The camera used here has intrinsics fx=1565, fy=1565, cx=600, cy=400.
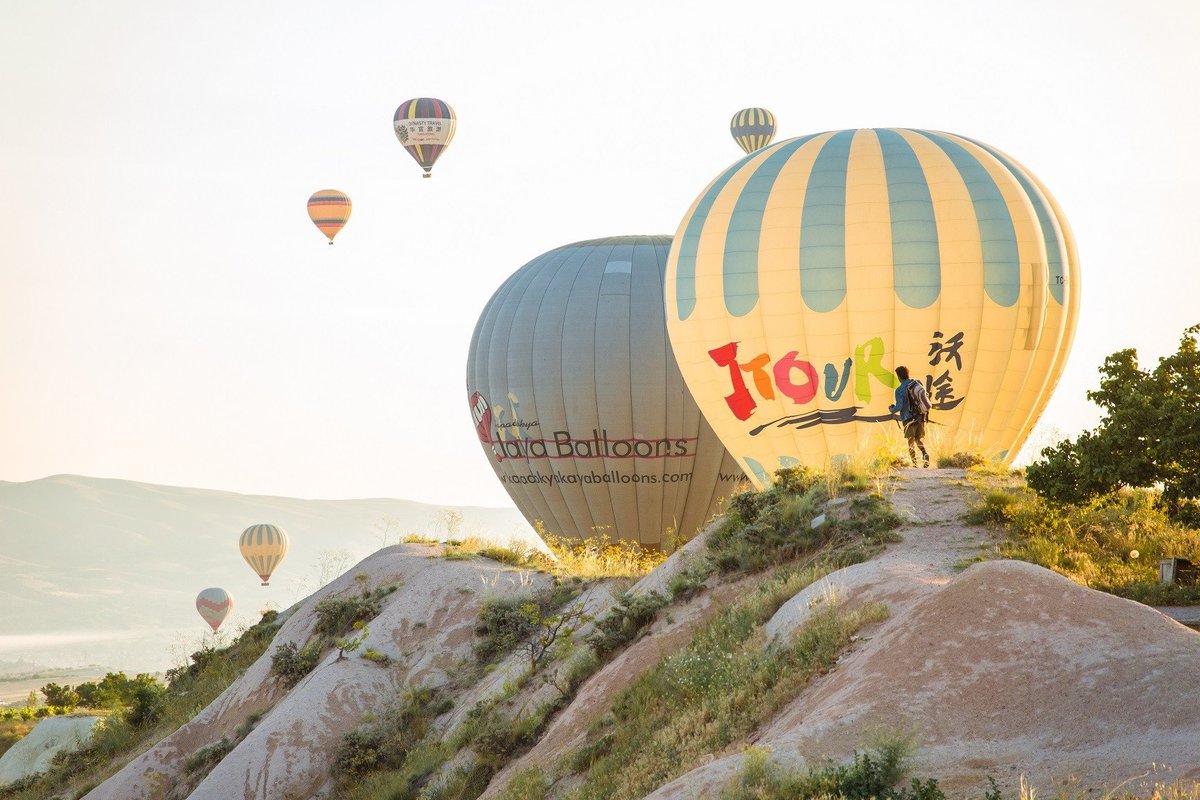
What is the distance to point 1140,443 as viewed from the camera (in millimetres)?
16984

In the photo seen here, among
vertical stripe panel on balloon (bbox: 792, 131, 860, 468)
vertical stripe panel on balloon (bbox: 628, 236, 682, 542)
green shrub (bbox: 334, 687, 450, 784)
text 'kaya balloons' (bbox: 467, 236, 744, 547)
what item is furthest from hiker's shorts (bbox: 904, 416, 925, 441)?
vertical stripe panel on balloon (bbox: 628, 236, 682, 542)

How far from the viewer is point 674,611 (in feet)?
62.8

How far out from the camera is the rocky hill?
11.3 m

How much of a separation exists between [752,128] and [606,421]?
1861cm

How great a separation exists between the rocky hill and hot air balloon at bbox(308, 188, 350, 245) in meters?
38.2

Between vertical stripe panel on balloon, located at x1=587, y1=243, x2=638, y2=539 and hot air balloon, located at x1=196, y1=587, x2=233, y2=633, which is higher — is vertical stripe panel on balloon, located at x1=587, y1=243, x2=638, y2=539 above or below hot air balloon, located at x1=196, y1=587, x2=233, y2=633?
above

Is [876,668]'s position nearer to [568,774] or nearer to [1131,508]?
[568,774]

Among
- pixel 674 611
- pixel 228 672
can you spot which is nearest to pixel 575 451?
pixel 228 672

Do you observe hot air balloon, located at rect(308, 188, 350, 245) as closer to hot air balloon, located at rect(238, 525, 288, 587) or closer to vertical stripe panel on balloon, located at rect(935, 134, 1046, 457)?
hot air balloon, located at rect(238, 525, 288, 587)

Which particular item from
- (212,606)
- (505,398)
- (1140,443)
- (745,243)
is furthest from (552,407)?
(212,606)

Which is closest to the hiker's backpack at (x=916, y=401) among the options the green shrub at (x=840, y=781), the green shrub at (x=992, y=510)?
the green shrub at (x=992, y=510)

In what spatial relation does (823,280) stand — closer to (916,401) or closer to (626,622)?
(916,401)

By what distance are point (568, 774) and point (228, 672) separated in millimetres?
16487

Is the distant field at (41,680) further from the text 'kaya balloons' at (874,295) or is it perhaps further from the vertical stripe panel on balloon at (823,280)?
the vertical stripe panel on balloon at (823,280)
